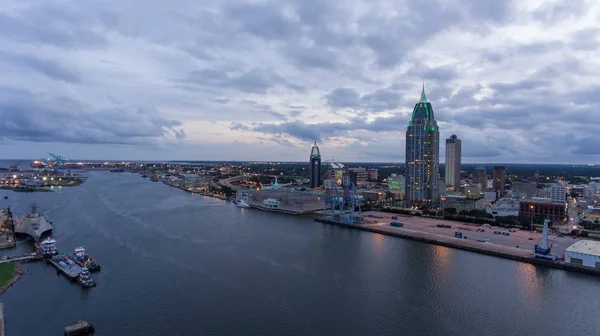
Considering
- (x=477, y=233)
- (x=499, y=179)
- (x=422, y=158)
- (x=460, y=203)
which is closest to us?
(x=477, y=233)

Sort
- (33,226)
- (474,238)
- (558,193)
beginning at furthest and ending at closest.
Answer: (558,193), (474,238), (33,226)

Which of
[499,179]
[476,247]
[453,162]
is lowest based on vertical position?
[476,247]

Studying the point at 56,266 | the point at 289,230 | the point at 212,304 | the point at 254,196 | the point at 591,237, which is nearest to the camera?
the point at 212,304

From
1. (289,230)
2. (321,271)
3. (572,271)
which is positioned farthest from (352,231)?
(572,271)

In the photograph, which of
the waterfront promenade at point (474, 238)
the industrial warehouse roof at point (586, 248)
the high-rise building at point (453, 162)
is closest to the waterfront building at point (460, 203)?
the waterfront promenade at point (474, 238)

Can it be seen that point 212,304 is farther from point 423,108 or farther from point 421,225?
point 423,108

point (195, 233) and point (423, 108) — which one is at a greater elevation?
point (423, 108)

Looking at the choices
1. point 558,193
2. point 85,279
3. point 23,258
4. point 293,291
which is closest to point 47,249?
point 23,258

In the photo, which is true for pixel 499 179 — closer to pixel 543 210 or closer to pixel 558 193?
pixel 558 193
